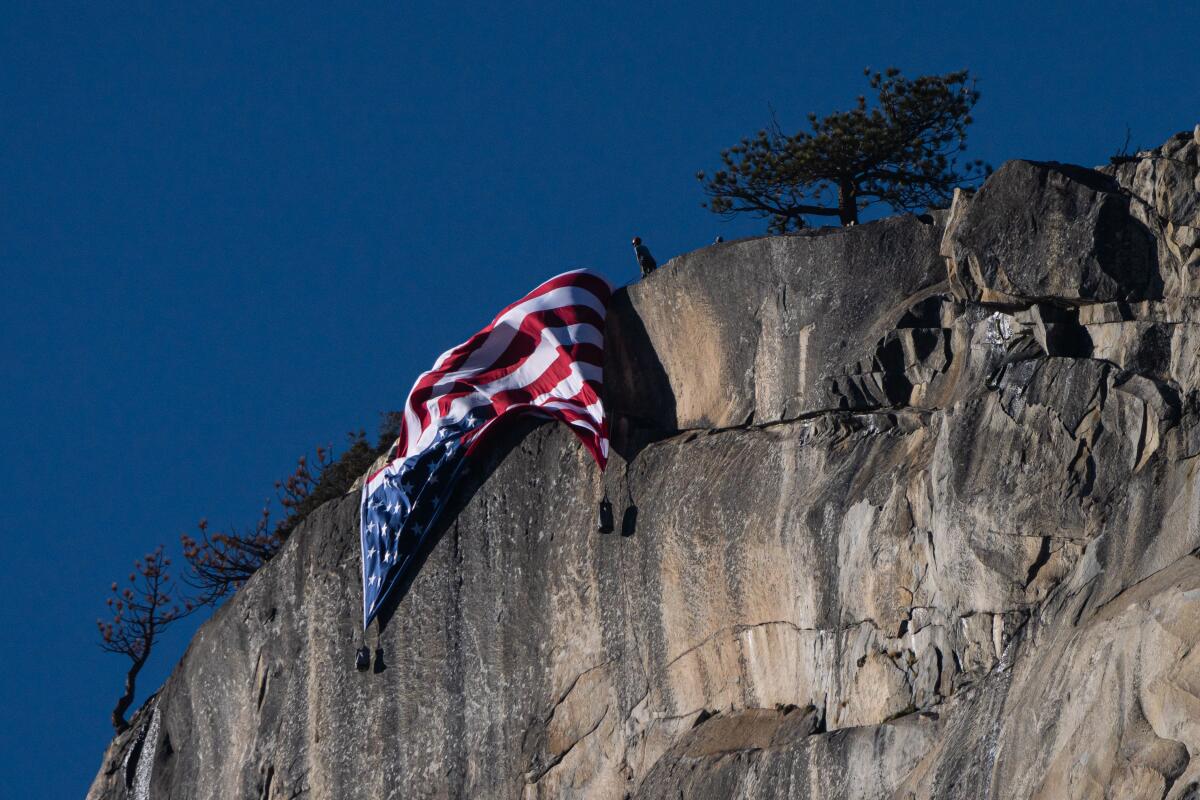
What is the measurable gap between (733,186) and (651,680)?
9.62m

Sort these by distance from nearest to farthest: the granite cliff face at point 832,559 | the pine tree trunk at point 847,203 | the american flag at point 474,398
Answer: the granite cliff face at point 832,559 → the american flag at point 474,398 → the pine tree trunk at point 847,203

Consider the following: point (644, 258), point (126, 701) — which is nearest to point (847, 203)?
point (644, 258)

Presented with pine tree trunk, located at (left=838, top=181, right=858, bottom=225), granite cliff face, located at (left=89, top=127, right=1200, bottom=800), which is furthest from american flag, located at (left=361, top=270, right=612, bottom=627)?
pine tree trunk, located at (left=838, top=181, right=858, bottom=225)

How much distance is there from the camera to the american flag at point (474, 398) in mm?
20047

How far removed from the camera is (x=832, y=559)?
1681 centimetres

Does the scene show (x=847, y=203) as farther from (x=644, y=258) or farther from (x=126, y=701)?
(x=126, y=701)

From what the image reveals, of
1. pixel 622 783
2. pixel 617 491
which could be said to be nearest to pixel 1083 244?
pixel 617 491

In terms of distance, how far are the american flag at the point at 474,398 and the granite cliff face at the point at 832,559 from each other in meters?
0.34

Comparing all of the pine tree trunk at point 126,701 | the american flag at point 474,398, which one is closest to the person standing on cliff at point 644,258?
the american flag at point 474,398

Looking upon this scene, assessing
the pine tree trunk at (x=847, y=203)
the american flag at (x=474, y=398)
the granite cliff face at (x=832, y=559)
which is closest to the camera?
the granite cliff face at (x=832, y=559)

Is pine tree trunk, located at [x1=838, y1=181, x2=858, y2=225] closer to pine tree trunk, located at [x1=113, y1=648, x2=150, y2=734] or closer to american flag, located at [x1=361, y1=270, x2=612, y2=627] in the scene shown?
american flag, located at [x1=361, y1=270, x2=612, y2=627]

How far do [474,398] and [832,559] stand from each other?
557 cm

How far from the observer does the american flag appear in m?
20.0

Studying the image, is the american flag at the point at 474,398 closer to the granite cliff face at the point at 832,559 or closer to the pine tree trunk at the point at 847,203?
the granite cliff face at the point at 832,559
